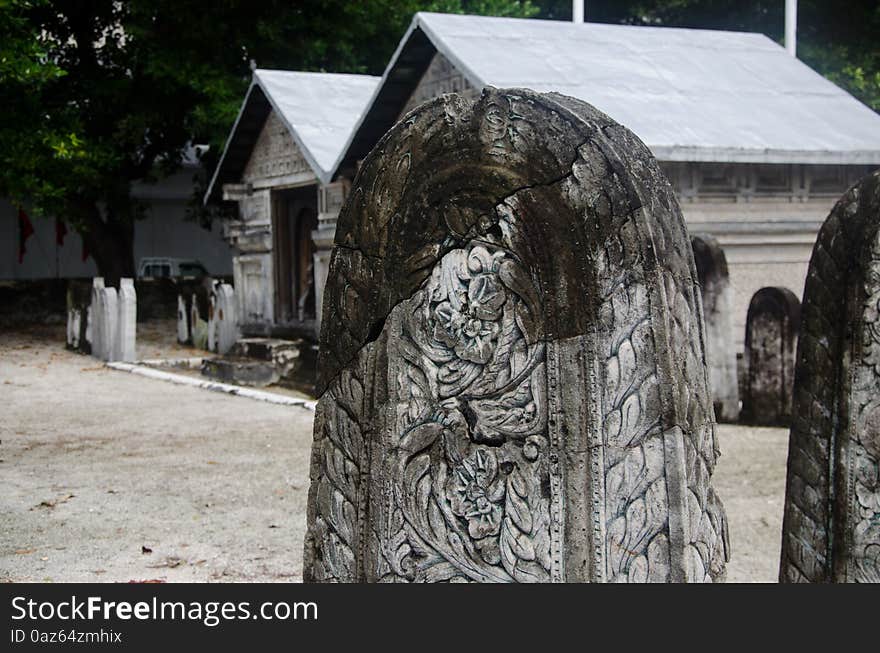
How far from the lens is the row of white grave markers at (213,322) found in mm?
17078

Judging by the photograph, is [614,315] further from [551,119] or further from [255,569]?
[255,569]

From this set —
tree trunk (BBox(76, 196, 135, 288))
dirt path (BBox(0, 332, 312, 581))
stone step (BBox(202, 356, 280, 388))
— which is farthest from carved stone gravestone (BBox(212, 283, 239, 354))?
dirt path (BBox(0, 332, 312, 581))

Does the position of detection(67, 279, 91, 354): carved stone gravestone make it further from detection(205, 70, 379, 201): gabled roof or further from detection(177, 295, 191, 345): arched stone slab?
detection(205, 70, 379, 201): gabled roof

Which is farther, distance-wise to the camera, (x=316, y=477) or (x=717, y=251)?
(x=717, y=251)

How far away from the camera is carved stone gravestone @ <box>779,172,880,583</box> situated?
13.4 feet

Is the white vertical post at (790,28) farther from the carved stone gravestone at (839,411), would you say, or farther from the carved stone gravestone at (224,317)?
the carved stone gravestone at (839,411)

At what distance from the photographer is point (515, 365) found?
307cm

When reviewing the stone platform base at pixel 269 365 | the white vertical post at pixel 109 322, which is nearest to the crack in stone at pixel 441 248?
the stone platform base at pixel 269 365

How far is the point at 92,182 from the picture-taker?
18.9 m

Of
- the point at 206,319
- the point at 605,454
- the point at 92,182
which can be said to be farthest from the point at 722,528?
the point at 92,182

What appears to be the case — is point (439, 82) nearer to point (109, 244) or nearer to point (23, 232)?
point (109, 244)

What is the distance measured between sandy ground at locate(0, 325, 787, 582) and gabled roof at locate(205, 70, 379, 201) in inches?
155

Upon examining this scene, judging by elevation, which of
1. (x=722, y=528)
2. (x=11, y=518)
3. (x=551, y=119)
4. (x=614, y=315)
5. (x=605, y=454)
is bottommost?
(x=11, y=518)

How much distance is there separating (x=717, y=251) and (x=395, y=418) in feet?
24.5
